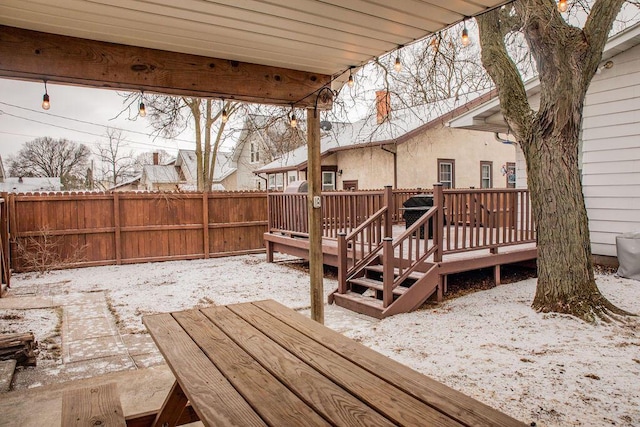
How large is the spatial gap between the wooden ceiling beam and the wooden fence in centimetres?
711

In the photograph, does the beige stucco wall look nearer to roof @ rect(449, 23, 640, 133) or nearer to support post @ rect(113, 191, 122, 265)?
roof @ rect(449, 23, 640, 133)

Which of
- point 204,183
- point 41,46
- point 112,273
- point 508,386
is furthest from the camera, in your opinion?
point 204,183

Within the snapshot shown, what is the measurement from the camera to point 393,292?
5.71 meters

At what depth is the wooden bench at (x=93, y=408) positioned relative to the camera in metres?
2.03

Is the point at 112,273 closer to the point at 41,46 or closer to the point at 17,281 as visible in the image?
the point at 17,281

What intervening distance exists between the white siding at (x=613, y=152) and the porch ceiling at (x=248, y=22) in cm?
603

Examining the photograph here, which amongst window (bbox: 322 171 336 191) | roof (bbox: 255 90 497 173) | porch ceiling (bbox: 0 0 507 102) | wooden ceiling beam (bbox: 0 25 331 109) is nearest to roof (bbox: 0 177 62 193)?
roof (bbox: 255 90 497 173)

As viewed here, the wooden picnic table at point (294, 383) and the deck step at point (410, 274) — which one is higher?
the wooden picnic table at point (294, 383)

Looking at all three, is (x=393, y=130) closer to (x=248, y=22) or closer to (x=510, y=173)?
(x=510, y=173)

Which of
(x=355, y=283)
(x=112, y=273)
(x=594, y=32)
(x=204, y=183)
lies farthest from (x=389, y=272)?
(x=204, y=183)

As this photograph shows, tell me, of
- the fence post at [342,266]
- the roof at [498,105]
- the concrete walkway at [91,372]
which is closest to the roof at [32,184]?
the concrete walkway at [91,372]

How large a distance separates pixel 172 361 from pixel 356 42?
282 cm

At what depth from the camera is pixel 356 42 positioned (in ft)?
11.7

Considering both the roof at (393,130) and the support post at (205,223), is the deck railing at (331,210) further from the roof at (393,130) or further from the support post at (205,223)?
the roof at (393,130)
